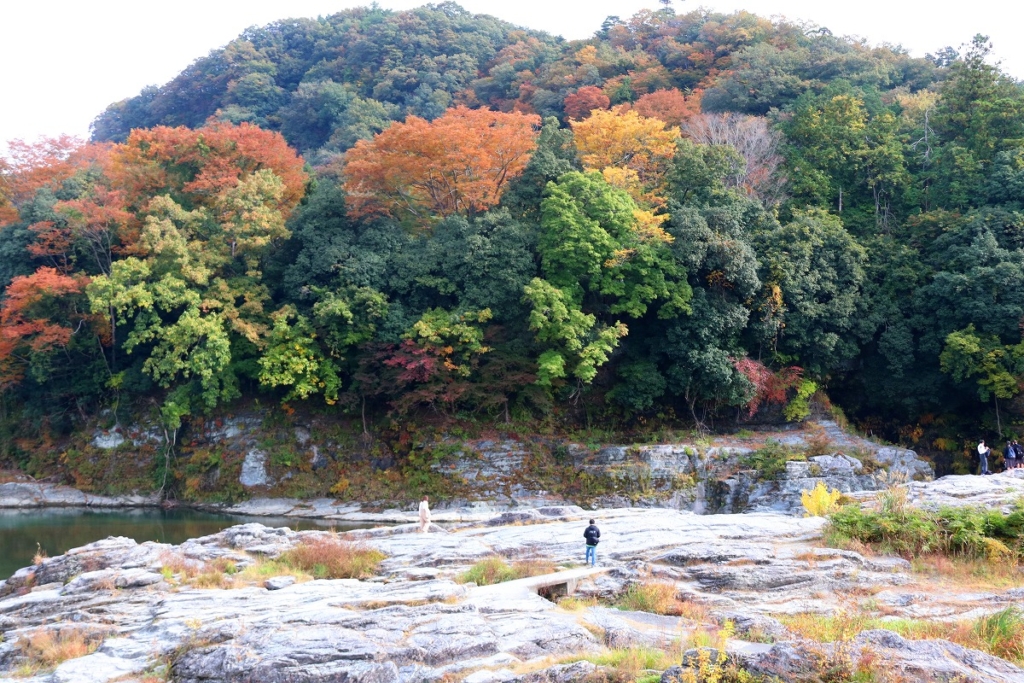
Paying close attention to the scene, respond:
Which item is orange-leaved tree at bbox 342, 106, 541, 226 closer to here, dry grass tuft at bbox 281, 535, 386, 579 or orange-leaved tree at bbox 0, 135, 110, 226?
orange-leaved tree at bbox 0, 135, 110, 226

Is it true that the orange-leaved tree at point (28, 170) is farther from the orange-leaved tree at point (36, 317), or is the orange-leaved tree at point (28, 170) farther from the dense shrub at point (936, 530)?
the dense shrub at point (936, 530)

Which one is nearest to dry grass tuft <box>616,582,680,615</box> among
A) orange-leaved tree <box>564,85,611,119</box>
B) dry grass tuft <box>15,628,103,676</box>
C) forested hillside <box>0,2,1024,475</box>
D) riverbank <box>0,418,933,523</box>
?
dry grass tuft <box>15,628,103,676</box>

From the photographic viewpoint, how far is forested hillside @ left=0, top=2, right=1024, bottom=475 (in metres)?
30.8

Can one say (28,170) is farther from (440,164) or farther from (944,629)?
(944,629)

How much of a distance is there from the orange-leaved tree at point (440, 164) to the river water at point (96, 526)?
490 inches

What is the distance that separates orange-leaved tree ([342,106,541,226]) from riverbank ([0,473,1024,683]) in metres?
17.4

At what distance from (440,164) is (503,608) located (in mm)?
22823

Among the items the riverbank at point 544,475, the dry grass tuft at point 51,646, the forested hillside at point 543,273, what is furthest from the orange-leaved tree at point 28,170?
the dry grass tuft at point 51,646

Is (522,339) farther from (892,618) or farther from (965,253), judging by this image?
(892,618)

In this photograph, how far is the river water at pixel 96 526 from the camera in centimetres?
2444

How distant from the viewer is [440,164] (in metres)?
32.8

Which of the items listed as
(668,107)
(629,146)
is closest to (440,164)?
(629,146)

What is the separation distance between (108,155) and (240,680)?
116ft

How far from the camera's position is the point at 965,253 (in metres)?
30.8
